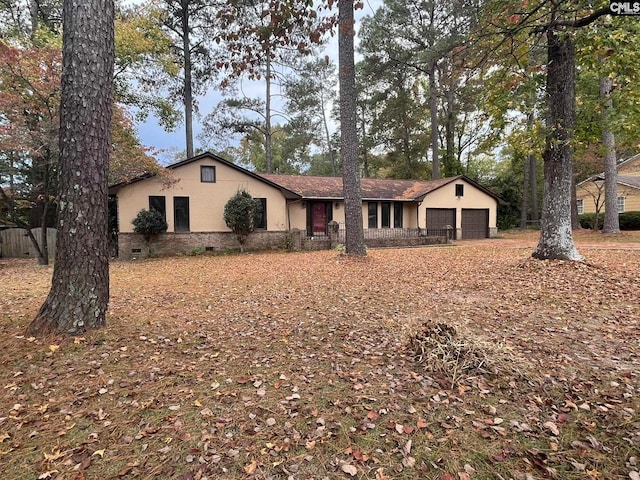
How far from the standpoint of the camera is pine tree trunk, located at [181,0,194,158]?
1778 centimetres

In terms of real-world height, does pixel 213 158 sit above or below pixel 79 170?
Answer: above

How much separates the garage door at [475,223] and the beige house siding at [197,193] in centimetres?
1328

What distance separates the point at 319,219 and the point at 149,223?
8.54 meters

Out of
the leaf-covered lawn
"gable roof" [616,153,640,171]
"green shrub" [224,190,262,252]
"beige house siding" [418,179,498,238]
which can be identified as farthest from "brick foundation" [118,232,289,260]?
"gable roof" [616,153,640,171]

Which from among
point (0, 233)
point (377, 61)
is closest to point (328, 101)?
point (377, 61)

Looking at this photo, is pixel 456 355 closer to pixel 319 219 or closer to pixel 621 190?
pixel 319 219

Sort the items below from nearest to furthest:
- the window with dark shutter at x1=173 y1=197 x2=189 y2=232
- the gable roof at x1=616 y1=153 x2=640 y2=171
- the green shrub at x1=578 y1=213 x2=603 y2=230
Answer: the window with dark shutter at x1=173 y1=197 x2=189 y2=232 < the green shrub at x1=578 y1=213 x2=603 y2=230 < the gable roof at x1=616 y1=153 x2=640 y2=171

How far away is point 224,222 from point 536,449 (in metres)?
14.5

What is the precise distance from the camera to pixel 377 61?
23094 mm

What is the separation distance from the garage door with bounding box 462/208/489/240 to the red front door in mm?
9477

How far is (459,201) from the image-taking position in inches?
832

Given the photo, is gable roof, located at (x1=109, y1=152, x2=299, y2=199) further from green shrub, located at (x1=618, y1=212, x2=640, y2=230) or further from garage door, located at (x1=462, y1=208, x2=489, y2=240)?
green shrub, located at (x1=618, y1=212, x2=640, y2=230)
